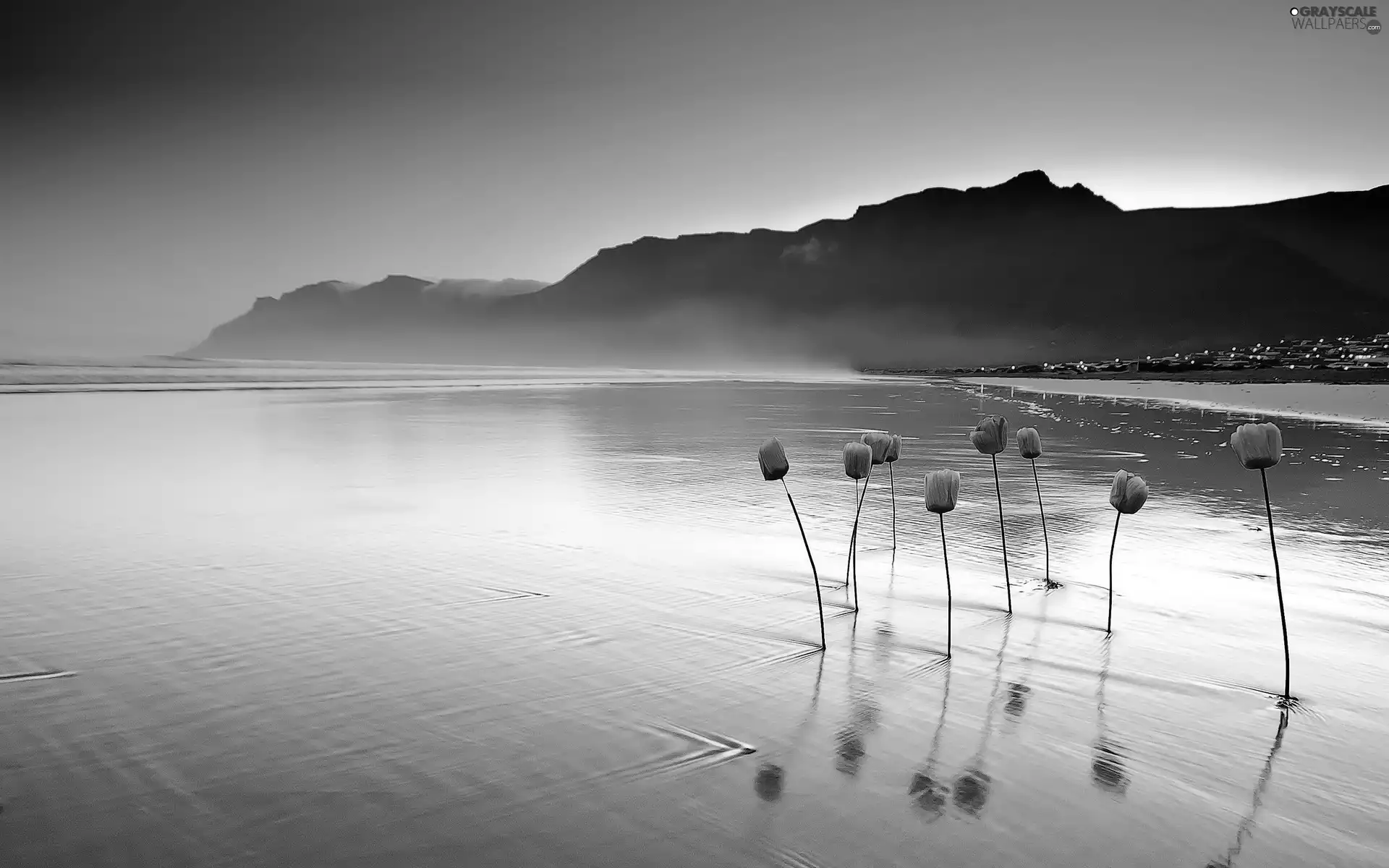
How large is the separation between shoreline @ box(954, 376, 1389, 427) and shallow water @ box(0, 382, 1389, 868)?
16.3 meters

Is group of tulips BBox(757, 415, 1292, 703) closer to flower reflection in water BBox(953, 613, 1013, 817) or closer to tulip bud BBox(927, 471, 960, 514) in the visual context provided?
tulip bud BBox(927, 471, 960, 514)

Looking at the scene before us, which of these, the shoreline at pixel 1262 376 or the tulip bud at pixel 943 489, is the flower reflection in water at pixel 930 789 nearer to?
the tulip bud at pixel 943 489

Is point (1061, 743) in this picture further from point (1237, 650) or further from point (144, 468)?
point (144, 468)

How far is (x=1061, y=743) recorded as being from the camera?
248 cm

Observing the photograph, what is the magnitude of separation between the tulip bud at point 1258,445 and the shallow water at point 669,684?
2.65 feet

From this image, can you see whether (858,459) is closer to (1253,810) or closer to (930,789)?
(930,789)

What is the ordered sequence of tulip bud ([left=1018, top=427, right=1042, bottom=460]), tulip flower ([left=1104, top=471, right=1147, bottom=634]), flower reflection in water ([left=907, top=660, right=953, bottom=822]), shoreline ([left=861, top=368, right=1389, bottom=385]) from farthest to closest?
shoreline ([left=861, top=368, right=1389, bottom=385]) → tulip bud ([left=1018, top=427, right=1042, bottom=460]) → tulip flower ([left=1104, top=471, right=1147, bottom=634]) → flower reflection in water ([left=907, top=660, right=953, bottom=822])

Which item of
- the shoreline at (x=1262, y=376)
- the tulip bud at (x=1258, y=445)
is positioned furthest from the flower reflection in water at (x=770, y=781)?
the shoreline at (x=1262, y=376)

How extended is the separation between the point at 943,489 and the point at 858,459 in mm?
488

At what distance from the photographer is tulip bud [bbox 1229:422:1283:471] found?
112 inches

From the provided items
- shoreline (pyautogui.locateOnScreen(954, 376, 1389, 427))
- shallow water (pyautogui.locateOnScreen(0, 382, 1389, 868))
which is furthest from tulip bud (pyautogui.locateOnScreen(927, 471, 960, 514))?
shoreline (pyautogui.locateOnScreen(954, 376, 1389, 427))

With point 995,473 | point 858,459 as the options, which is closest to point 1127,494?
point 995,473

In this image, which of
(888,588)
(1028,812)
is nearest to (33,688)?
(1028,812)

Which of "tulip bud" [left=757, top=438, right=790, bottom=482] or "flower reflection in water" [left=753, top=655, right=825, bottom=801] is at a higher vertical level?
"tulip bud" [left=757, top=438, right=790, bottom=482]
